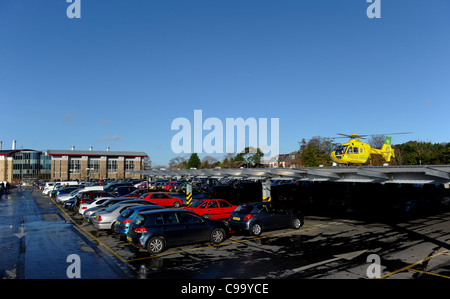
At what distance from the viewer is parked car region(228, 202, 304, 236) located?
48.2 feet

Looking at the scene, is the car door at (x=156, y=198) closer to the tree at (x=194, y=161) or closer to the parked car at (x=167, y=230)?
the parked car at (x=167, y=230)

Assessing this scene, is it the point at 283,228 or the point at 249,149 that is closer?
the point at 283,228

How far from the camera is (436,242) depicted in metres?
13.1

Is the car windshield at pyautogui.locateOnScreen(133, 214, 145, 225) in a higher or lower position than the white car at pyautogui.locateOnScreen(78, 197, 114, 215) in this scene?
higher

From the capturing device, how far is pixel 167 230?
11.6 m

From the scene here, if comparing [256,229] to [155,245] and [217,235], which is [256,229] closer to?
[217,235]

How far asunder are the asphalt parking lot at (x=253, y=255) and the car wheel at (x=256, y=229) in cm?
38

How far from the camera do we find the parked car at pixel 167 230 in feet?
36.9

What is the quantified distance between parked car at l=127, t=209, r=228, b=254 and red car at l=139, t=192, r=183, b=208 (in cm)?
1276

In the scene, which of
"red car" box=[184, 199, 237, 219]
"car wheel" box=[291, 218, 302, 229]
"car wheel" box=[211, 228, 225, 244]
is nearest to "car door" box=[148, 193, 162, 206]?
"red car" box=[184, 199, 237, 219]

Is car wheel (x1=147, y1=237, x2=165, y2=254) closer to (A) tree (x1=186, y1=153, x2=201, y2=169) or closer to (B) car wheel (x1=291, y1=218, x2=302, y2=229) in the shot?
(B) car wheel (x1=291, y1=218, x2=302, y2=229)
